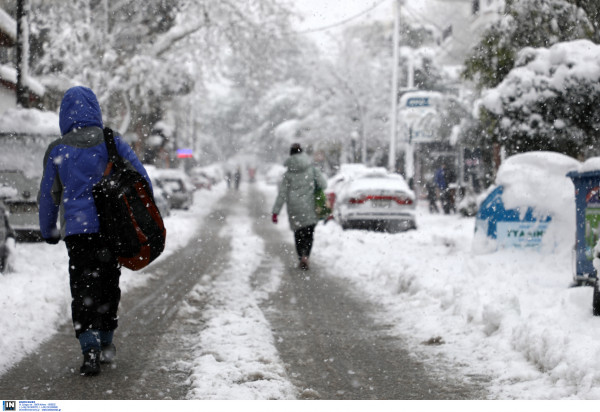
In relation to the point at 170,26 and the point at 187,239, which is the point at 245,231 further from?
the point at 170,26

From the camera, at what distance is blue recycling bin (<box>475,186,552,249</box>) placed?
8.75m

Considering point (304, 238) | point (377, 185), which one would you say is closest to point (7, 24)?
point (377, 185)

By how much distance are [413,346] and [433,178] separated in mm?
19295

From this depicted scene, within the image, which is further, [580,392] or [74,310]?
[74,310]

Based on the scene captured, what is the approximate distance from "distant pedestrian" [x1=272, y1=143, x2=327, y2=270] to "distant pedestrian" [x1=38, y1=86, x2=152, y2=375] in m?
5.49

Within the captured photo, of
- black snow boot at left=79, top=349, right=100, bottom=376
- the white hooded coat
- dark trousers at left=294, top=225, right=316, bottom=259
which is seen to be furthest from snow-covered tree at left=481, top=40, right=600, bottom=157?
black snow boot at left=79, top=349, right=100, bottom=376

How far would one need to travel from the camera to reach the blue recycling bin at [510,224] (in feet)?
28.7

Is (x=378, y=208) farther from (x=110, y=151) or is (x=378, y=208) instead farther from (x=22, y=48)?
(x=110, y=151)

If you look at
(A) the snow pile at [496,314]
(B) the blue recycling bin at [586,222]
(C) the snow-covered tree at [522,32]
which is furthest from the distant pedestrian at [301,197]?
(B) the blue recycling bin at [586,222]

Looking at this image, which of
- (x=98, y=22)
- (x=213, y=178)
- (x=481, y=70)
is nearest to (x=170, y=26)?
(x=98, y=22)

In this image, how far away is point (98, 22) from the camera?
1958 centimetres

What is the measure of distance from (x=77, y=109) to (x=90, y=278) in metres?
1.00

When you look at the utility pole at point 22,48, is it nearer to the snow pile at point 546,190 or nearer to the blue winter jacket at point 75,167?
the snow pile at point 546,190

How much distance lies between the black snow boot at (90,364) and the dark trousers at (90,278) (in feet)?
0.46
